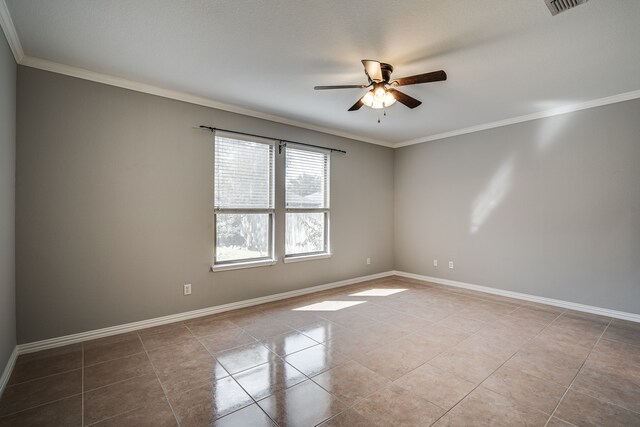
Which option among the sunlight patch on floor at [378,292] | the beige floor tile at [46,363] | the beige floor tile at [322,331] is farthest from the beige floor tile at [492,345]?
the beige floor tile at [46,363]

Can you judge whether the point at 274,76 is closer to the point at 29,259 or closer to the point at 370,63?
the point at 370,63

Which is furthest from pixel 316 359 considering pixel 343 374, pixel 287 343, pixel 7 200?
pixel 7 200

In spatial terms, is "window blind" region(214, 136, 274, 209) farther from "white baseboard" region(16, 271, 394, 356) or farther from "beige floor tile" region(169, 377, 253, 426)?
"beige floor tile" region(169, 377, 253, 426)

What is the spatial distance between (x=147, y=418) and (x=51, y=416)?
2.04ft

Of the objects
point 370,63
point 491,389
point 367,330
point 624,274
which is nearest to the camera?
point 491,389

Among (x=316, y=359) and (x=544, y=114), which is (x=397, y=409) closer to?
(x=316, y=359)

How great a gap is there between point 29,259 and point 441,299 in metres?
4.85

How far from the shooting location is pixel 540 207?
4.28m

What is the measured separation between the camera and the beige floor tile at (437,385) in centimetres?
211

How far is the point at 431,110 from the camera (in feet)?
13.5

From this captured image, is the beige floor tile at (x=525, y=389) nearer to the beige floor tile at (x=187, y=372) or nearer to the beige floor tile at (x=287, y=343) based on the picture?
the beige floor tile at (x=287, y=343)

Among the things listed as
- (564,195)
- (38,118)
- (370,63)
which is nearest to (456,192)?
(564,195)

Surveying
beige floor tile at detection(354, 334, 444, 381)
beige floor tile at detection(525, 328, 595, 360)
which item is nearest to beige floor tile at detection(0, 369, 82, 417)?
beige floor tile at detection(354, 334, 444, 381)

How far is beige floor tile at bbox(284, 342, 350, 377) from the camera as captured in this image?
8.20 feet
